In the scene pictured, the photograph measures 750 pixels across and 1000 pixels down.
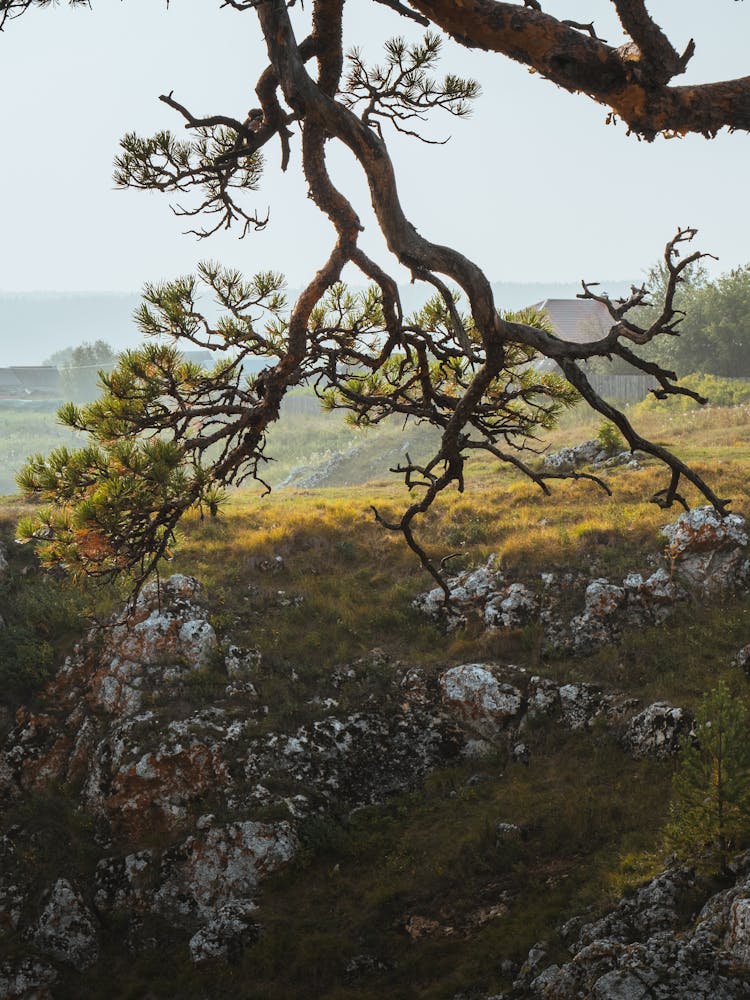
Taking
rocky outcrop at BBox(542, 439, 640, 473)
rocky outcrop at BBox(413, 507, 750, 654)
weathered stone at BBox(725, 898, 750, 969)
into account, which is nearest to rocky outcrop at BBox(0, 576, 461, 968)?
rocky outcrop at BBox(413, 507, 750, 654)

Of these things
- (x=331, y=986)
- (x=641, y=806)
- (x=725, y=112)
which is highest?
(x=725, y=112)

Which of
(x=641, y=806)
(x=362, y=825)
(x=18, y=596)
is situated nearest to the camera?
(x=641, y=806)

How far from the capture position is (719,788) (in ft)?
23.4

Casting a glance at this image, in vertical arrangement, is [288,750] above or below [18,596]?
below

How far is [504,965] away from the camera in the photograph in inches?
285

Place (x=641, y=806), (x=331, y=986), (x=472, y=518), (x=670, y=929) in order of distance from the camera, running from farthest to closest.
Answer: (x=472, y=518)
(x=641, y=806)
(x=331, y=986)
(x=670, y=929)

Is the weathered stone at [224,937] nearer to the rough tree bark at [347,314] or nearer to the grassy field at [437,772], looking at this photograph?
the grassy field at [437,772]

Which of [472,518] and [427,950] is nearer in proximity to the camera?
[427,950]

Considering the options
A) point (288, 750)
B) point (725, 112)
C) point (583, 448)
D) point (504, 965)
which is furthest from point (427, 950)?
point (583, 448)

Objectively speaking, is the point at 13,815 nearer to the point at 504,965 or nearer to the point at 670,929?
the point at 504,965

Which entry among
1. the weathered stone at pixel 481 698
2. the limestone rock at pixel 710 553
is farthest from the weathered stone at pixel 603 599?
the weathered stone at pixel 481 698

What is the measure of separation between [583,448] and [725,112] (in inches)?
671

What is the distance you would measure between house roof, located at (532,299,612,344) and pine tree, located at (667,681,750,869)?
41.2 meters

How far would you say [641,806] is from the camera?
9172 millimetres
